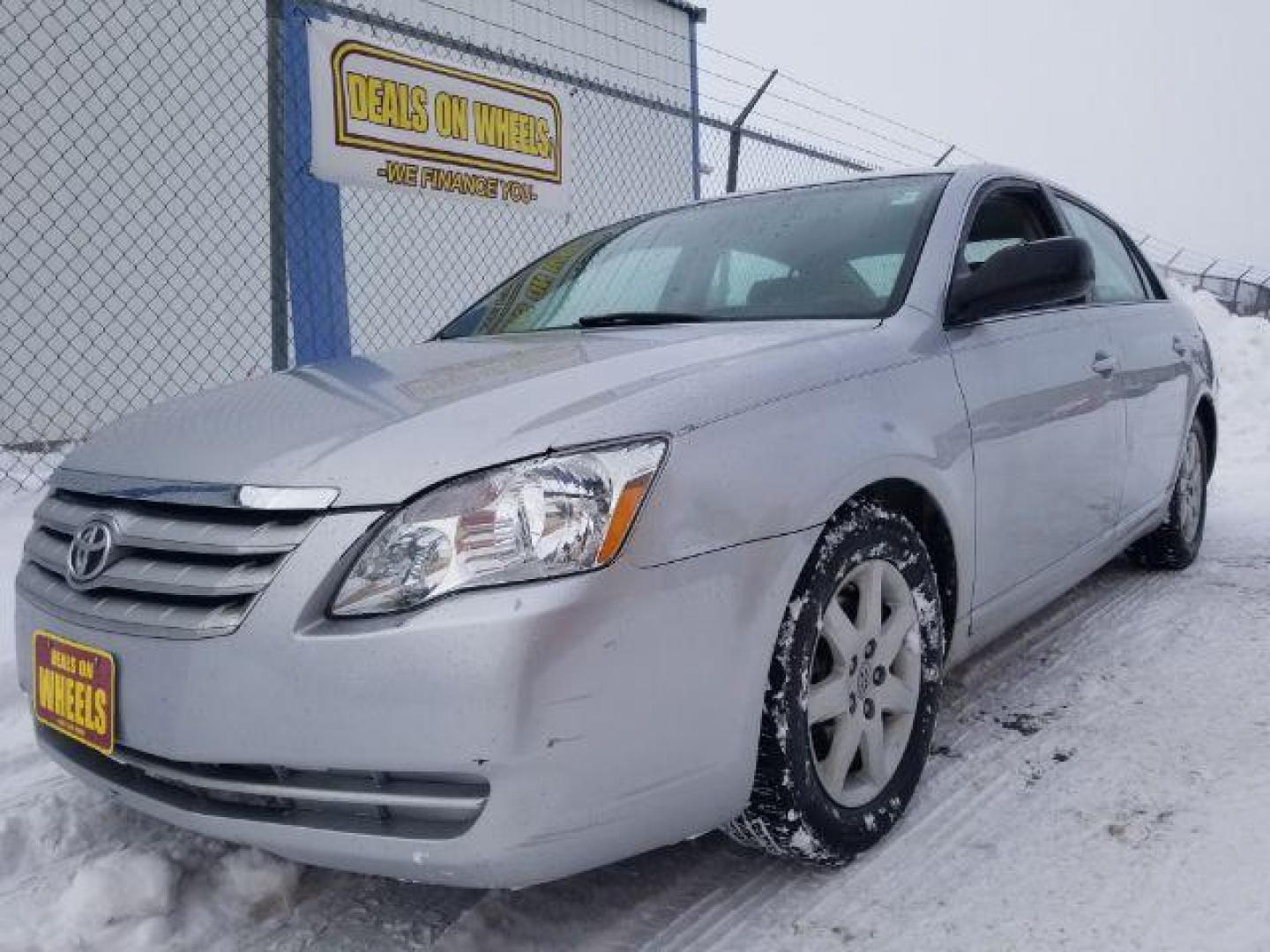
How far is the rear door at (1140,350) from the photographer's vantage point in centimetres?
304

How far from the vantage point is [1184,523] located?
3.69m

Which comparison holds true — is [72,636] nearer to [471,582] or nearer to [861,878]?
[471,582]

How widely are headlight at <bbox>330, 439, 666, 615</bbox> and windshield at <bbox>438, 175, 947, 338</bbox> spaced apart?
937 mm

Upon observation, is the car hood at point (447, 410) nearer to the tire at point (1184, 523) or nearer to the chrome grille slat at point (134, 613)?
the chrome grille slat at point (134, 613)

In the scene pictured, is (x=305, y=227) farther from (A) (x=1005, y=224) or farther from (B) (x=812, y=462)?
(B) (x=812, y=462)

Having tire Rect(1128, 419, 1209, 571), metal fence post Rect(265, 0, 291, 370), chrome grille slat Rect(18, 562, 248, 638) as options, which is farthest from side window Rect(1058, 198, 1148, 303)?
metal fence post Rect(265, 0, 291, 370)

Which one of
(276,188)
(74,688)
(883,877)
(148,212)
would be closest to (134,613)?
(74,688)

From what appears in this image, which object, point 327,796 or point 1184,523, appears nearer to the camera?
point 327,796

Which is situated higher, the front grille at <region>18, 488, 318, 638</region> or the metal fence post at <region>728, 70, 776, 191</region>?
the metal fence post at <region>728, 70, 776, 191</region>

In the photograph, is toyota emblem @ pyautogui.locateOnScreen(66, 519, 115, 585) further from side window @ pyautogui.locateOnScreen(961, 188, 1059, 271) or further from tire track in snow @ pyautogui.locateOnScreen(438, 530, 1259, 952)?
side window @ pyautogui.locateOnScreen(961, 188, 1059, 271)

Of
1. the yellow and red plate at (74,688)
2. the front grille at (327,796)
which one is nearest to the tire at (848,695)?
the front grille at (327,796)

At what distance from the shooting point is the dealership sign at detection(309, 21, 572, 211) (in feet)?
14.3

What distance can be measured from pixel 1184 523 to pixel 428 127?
364 centimetres

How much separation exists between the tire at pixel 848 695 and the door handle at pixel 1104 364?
1.10 meters
